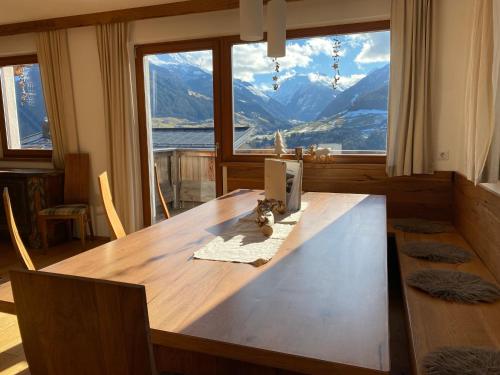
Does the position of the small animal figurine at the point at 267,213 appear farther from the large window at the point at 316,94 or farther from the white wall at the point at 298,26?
the white wall at the point at 298,26

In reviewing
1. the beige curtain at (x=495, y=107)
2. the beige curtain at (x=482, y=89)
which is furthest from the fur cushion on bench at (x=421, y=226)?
the beige curtain at (x=495, y=107)

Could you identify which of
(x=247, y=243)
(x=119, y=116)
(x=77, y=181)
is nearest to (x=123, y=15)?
(x=119, y=116)

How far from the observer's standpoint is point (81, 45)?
14.0 ft

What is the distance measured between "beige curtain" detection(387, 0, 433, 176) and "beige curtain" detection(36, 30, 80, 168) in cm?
355

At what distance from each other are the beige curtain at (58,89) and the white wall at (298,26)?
Result: 0.08m

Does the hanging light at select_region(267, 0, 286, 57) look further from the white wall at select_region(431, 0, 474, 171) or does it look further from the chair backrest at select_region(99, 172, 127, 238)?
the white wall at select_region(431, 0, 474, 171)

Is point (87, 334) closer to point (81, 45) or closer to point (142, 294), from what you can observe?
point (142, 294)

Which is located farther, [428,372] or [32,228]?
[32,228]

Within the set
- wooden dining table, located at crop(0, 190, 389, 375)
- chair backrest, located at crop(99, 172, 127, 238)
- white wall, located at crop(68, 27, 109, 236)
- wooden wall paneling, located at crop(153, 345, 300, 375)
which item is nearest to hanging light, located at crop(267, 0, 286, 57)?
wooden dining table, located at crop(0, 190, 389, 375)

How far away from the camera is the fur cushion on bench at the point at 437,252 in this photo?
2103mm

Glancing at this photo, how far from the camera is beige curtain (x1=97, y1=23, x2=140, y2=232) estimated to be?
400 centimetres

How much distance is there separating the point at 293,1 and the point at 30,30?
10.1 feet

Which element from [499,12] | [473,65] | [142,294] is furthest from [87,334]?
[473,65]

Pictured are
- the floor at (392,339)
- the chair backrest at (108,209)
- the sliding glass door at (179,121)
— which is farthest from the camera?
the sliding glass door at (179,121)
